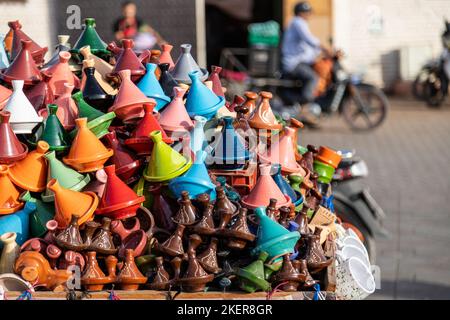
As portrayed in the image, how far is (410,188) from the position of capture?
6766 millimetres

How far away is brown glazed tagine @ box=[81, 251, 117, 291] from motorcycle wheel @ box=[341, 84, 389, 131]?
6883mm

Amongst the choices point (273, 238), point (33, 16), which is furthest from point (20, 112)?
point (33, 16)

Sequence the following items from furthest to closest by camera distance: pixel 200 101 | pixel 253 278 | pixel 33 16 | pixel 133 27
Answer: pixel 133 27, pixel 33 16, pixel 200 101, pixel 253 278

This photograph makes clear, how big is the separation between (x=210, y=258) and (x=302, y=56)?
269 inches

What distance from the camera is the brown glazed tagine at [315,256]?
2.33 metres

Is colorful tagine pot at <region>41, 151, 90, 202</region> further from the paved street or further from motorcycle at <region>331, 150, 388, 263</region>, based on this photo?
the paved street

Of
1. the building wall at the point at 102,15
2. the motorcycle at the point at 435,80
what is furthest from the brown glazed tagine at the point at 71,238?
the motorcycle at the point at 435,80

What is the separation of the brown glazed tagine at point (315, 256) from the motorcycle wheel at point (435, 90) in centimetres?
820

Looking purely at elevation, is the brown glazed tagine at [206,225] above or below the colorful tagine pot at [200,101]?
below

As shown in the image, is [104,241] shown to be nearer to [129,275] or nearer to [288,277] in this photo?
[129,275]

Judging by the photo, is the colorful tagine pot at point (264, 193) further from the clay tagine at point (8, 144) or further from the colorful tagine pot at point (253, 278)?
the clay tagine at point (8, 144)

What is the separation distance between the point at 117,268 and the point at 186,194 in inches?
11.7
